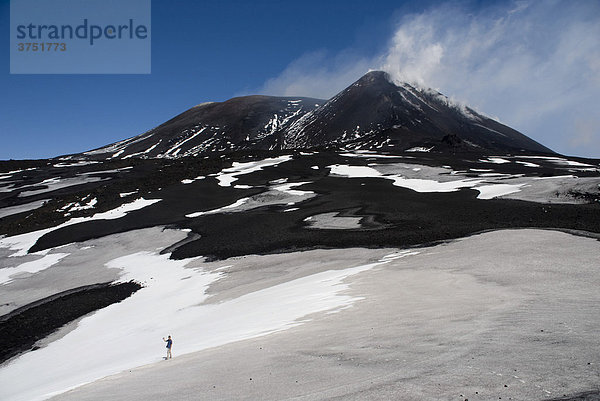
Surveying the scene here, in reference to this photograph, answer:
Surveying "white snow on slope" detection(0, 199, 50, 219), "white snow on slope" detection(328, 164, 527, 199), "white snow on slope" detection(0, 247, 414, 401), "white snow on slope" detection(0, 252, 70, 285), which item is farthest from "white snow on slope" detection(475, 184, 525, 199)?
"white snow on slope" detection(0, 199, 50, 219)

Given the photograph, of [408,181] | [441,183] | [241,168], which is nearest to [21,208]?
[241,168]

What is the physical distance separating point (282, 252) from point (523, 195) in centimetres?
3436

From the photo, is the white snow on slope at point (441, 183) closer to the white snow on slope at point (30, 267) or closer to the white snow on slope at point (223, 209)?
the white snow on slope at point (223, 209)

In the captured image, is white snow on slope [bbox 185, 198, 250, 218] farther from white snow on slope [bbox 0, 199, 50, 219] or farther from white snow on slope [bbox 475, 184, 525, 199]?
white snow on slope [bbox 475, 184, 525, 199]

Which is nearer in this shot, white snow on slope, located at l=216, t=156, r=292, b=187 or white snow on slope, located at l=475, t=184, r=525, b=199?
white snow on slope, located at l=475, t=184, r=525, b=199

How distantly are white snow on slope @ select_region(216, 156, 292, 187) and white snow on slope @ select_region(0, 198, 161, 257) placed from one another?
17.2 m

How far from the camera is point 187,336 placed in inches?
787

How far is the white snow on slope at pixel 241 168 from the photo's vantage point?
78875 mm

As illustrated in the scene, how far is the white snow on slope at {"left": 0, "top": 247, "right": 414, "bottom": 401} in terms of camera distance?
17453 millimetres

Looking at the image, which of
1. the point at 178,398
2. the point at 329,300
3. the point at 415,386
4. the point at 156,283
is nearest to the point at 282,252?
the point at 156,283

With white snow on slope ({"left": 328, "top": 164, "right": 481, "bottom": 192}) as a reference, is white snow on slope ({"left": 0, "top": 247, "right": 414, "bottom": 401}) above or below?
below

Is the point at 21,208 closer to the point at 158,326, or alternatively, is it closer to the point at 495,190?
the point at 158,326

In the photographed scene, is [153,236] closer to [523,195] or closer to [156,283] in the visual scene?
[156,283]

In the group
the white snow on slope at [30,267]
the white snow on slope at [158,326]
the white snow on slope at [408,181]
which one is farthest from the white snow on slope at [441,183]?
the white snow on slope at [30,267]
